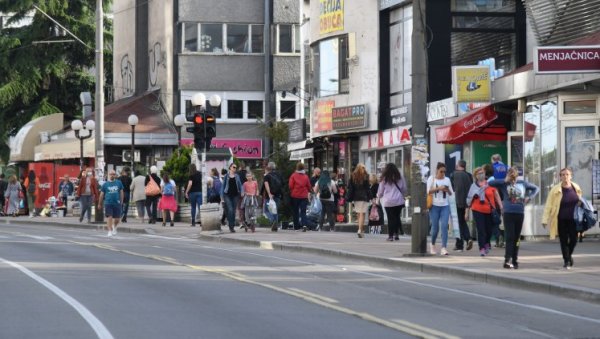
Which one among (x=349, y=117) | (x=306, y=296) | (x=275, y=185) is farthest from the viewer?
(x=349, y=117)

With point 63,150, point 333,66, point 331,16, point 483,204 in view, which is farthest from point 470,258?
point 63,150

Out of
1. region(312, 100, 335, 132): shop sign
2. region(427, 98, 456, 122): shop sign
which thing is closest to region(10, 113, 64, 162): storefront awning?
region(312, 100, 335, 132): shop sign

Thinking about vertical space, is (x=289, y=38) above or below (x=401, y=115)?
above

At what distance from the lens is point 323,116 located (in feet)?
150

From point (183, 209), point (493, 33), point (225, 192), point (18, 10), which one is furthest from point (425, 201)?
point (18, 10)

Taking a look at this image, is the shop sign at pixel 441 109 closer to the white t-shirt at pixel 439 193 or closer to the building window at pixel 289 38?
the white t-shirt at pixel 439 193

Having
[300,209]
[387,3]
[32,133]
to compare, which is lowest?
[300,209]

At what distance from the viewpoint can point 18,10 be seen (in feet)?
220

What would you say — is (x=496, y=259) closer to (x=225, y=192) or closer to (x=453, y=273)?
(x=453, y=273)

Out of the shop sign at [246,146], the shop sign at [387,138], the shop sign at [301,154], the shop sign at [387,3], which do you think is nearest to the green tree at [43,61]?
the shop sign at [246,146]

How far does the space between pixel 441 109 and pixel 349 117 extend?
8214 mm

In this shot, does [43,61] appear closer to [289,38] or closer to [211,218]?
[289,38]

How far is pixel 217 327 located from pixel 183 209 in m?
30.0

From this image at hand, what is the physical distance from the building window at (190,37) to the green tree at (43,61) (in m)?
7.93
